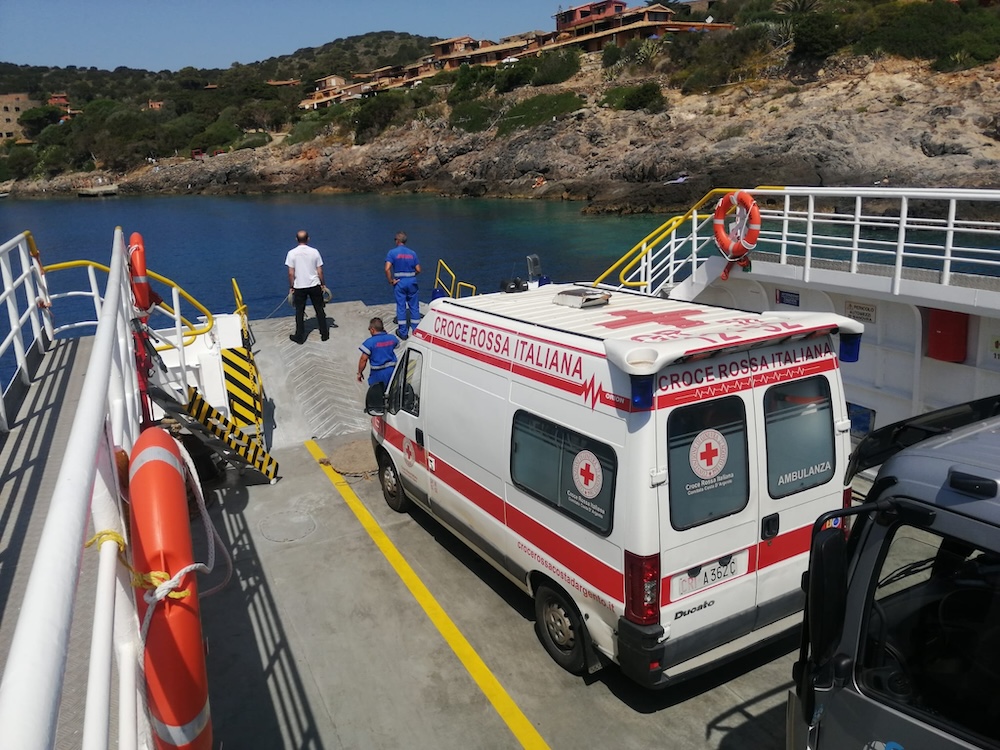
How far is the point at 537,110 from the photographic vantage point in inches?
2872

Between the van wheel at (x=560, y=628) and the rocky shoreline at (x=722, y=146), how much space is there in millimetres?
43538

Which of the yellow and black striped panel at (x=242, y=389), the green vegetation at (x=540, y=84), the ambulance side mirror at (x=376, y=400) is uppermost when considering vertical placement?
the green vegetation at (x=540, y=84)

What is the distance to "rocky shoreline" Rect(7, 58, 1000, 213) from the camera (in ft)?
148

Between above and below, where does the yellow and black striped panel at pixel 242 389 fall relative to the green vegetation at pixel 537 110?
below

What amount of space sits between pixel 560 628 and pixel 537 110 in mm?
72905

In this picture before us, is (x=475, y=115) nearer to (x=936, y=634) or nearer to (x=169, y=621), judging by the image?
(x=169, y=621)

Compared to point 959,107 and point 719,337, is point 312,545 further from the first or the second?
point 959,107

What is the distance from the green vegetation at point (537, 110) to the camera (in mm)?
70750

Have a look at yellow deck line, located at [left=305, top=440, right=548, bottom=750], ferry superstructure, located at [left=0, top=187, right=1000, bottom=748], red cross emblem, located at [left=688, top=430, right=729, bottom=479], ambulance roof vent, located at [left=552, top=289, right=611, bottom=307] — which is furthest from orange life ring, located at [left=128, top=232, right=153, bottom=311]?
red cross emblem, located at [left=688, top=430, right=729, bottom=479]

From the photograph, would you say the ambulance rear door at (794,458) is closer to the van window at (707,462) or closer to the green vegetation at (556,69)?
the van window at (707,462)

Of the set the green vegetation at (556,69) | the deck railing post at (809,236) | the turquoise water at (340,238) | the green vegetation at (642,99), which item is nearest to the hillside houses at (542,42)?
the green vegetation at (556,69)

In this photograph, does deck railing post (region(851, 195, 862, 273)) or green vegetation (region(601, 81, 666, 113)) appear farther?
green vegetation (region(601, 81, 666, 113))

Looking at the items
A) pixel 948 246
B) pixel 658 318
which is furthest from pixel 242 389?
pixel 948 246

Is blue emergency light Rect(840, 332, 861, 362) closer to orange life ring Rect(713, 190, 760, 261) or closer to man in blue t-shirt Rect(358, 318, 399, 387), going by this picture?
orange life ring Rect(713, 190, 760, 261)
